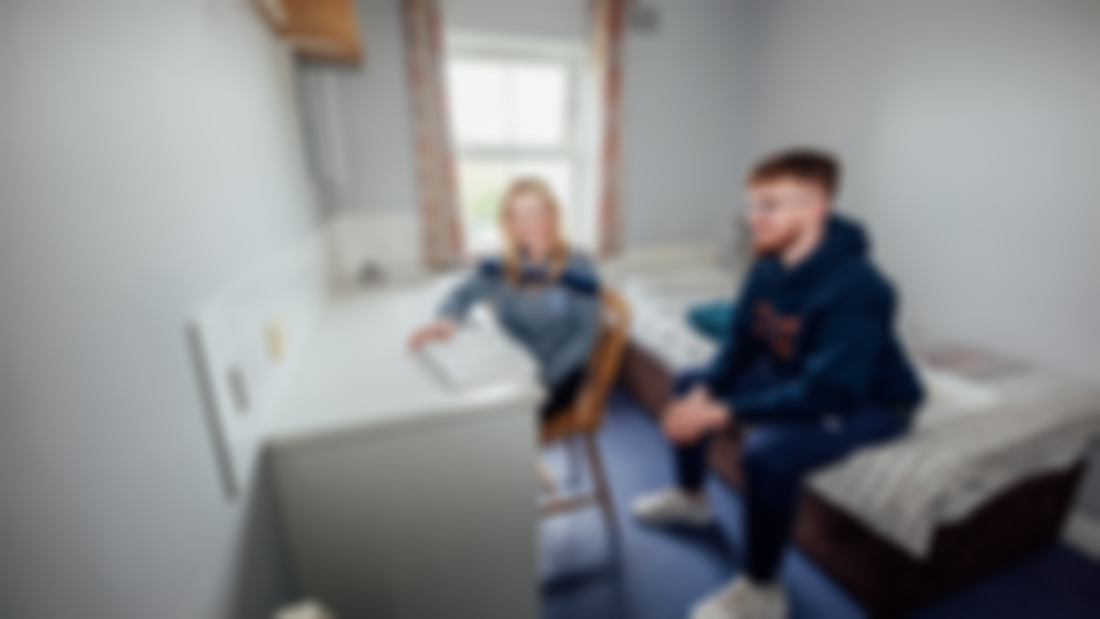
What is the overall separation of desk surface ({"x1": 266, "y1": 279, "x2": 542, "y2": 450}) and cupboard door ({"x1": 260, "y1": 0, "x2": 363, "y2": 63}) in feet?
2.93

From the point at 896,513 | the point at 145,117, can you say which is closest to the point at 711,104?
the point at 896,513

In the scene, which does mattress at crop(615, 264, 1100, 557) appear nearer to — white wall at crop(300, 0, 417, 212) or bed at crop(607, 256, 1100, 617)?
bed at crop(607, 256, 1100, 617)

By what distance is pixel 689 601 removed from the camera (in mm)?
1315

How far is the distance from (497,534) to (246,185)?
0.95 meters

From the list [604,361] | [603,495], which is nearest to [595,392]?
[604,361]

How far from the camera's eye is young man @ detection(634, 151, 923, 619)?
3.58 ft

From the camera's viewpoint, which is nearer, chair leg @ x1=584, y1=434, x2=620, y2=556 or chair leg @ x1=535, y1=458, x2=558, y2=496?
chair leg @ x1=584, y1=434, x2=620, y2=556

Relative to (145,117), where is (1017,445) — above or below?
below

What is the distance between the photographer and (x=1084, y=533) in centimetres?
144

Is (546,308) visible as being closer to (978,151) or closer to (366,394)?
(366,394)

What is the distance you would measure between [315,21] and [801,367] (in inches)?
67.5

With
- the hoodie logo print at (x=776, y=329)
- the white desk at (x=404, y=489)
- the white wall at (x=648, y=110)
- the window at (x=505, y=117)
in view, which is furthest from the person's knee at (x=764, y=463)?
the white wall at (x=648, y=110)

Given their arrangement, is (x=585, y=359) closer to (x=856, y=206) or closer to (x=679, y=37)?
(x=856, y=206)

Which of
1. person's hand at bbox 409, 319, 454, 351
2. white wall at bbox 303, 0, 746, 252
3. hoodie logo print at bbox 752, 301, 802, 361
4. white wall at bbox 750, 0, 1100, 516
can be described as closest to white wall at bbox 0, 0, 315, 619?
person's hand at bbox 409, 319, 454, 351
